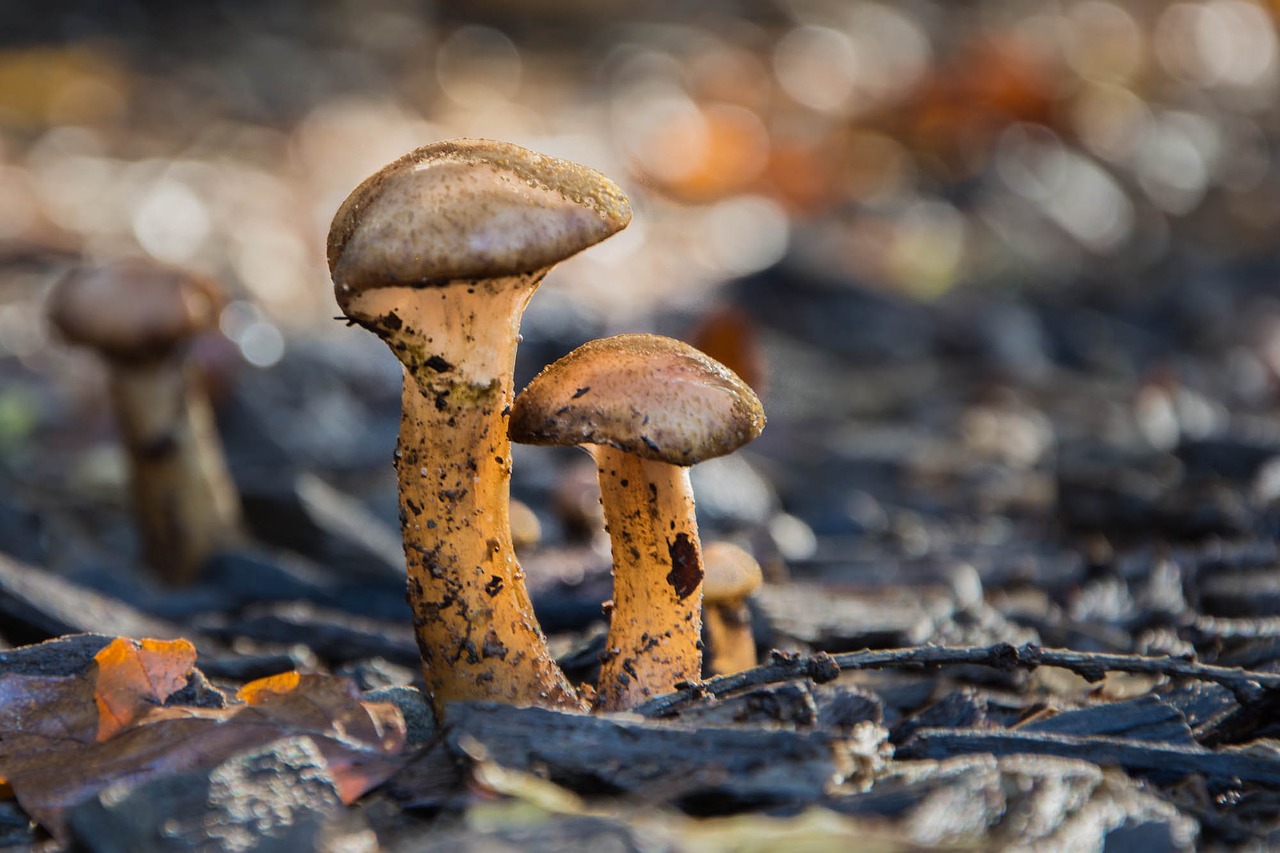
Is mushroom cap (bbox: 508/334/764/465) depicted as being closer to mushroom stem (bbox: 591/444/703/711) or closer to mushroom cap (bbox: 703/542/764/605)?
mushroom stem (bbox: 591/444/703/711)

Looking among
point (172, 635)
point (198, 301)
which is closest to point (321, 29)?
point (198, 301)

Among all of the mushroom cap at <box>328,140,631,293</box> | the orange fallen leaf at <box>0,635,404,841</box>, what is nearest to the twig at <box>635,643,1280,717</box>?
the orange fallen leaf at <box>0,635,404,841</box>

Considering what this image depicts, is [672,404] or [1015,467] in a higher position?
[672,404]

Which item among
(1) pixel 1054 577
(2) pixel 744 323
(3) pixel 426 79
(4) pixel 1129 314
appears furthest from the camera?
(3) pixel 426 79

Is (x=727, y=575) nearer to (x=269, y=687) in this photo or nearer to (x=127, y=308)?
(x=269, y=687)

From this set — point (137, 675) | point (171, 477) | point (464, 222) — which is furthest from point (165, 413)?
point (464, 222)

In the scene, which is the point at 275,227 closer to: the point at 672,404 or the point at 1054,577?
the point at 1054,577

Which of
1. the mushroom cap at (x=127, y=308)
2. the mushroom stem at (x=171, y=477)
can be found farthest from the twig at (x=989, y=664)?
the mushroom stem at (x=171, y=477)
